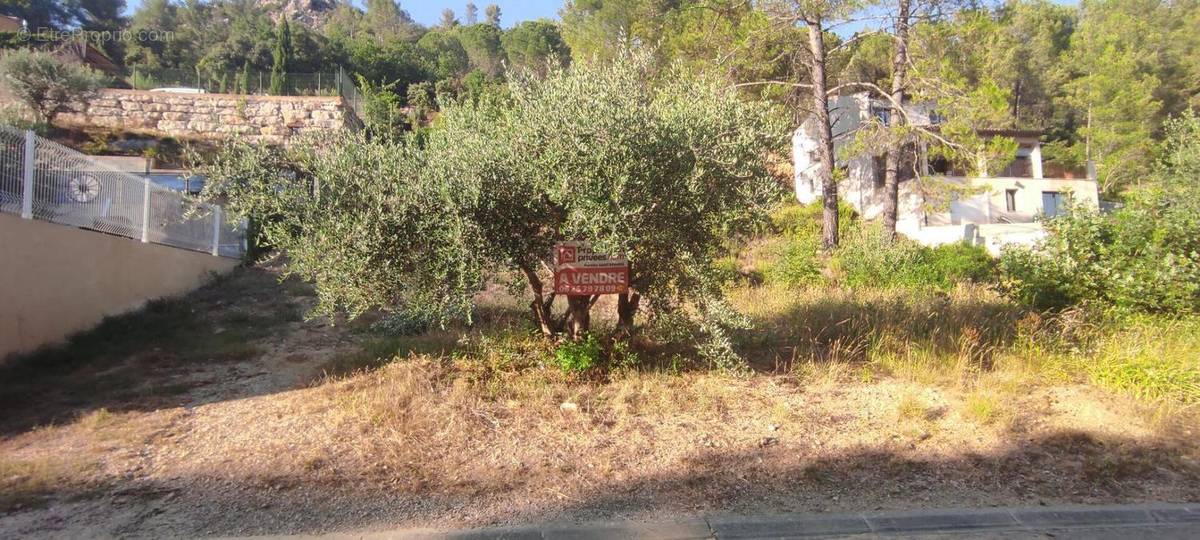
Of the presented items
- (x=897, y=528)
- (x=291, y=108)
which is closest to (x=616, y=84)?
(x=897, y=528)

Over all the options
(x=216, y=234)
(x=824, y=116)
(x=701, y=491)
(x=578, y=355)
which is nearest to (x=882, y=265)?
(x=824, y=116)

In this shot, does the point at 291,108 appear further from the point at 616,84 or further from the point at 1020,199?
the point at 1020,199

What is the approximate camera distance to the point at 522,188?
573 cm

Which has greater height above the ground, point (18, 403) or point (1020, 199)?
point (1020, 199)

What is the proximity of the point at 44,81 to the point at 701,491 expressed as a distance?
28096 millimetres

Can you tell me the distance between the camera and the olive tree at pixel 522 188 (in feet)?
17.5

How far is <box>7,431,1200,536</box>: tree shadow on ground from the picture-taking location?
4.29m

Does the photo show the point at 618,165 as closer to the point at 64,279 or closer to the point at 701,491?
the point at 701,491

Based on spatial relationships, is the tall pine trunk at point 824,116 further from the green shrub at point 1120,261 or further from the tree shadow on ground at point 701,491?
the tree shadow on ground at point 701,491

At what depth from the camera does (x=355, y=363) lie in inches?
293

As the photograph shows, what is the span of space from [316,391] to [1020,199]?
106ft

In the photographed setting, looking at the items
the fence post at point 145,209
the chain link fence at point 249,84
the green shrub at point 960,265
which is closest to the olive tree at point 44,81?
the chain link fence at point 249,84

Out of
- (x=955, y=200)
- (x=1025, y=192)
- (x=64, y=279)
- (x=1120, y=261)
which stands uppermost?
(x=1025, y=192)

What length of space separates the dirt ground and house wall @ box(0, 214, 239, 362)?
963 millimetres
